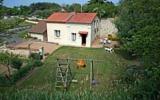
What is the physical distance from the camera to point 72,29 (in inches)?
1139

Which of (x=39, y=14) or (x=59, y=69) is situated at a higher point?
(x=39, y=14)

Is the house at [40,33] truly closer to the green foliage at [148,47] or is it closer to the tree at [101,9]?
the tree at [101,9]

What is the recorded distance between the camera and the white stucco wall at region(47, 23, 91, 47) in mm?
28484

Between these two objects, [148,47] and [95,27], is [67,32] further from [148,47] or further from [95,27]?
[148,47]

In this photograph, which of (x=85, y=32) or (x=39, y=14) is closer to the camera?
(x=85, y=32)

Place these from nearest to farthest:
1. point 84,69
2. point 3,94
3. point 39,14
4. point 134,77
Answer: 1. point 3,94
2. point 134,77
3. point 84,69
4. point 39,14

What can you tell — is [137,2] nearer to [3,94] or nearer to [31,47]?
[3,94]

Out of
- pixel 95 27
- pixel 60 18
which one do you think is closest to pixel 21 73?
pixel 60 18

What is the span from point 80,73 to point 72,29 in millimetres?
10974

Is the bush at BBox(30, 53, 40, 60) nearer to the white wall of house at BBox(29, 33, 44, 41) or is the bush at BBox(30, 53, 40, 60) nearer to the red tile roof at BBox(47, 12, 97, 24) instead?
the red tile roof at BBox(47, 12, 97, 24)

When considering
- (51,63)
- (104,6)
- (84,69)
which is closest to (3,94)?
(84,69)

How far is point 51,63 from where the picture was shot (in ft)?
69.4

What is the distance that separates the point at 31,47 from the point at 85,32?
18.3ft

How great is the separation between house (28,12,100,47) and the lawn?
3924 mm
